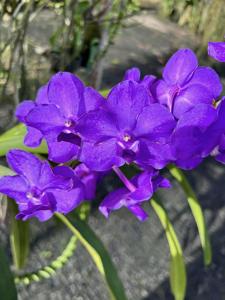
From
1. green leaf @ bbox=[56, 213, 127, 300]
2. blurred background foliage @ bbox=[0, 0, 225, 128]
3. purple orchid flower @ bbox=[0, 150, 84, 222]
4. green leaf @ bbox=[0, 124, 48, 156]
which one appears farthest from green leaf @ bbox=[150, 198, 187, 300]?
blurred background foliage @ bbox=[0, 0, 225, 128]

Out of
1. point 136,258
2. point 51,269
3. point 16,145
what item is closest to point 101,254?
point 16,145

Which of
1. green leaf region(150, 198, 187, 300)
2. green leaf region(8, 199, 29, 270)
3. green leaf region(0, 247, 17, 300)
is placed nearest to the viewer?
green leaf region(0, 247, 17, 300)

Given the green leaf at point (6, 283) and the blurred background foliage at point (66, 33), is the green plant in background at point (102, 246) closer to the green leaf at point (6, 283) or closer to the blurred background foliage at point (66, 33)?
the green leaf at point (6, 283)

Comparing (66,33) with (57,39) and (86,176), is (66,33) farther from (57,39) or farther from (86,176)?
(86,176)

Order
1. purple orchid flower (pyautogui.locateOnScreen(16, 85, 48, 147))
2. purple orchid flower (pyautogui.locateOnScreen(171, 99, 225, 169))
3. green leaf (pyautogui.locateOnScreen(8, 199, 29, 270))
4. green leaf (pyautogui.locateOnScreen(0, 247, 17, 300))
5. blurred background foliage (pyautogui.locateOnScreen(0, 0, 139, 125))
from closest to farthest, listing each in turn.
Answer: purple orchid flower (pyautogui.locateOnScreen(171, 99, 225, 169)) < purple orchid flower (pyautogui.locateOnScreen(16, 85, 48, 147)) < green leaf (pyautogui.locateOnScreen(0, 247, 17, 300)) < green leaf (pyautogui.locateOnScreen(8, 199, 29, 270)) < blurred background foliage (pyautogui.locateOnScreen(0, 0, 139, 125))

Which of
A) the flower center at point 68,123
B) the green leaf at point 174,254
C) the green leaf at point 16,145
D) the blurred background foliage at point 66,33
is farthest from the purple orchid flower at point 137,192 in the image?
the blurred background foliage at point 66,33

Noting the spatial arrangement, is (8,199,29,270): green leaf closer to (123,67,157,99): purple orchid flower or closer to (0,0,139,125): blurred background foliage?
(123,67,157,99): purple orchid flower
